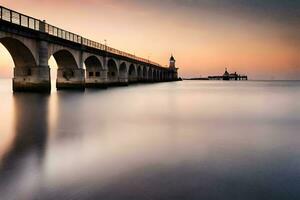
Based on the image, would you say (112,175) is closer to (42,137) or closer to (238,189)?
(238,189)

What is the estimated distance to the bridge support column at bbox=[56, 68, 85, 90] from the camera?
147 ft

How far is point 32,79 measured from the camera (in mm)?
31516

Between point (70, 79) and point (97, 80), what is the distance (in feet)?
31.5

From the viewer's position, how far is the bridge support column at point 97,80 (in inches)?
2149

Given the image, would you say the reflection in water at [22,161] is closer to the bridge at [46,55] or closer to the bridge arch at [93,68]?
the bridge at [46,55]

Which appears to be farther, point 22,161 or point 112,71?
point 112,71

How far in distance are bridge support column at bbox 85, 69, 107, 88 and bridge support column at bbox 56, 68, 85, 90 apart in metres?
8.90

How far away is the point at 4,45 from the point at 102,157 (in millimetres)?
24875

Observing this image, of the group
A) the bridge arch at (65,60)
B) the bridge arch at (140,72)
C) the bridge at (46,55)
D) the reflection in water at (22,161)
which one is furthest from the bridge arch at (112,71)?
the reflection in water at (22,161)

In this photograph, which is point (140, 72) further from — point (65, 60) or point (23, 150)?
point (23, 150)

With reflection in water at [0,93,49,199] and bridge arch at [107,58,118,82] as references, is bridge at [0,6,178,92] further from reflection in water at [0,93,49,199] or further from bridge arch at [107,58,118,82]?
reflection in water at [0,93,49,199]

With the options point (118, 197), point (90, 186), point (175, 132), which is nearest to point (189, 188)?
point (118, 197)

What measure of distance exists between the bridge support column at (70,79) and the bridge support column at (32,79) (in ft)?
39.7

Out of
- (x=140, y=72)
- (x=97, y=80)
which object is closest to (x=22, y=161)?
(x=97, y=80)
